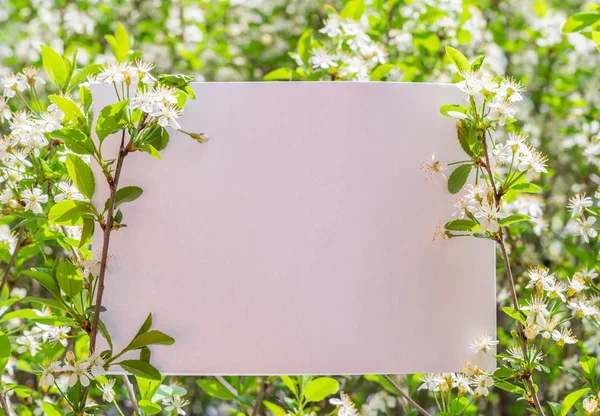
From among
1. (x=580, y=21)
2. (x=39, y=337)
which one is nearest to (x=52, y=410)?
(x=39, y=337)

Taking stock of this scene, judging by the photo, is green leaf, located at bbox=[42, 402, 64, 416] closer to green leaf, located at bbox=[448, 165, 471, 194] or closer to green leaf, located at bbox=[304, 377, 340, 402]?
green leaf, located at bbox=[304, 377, 340, 402]

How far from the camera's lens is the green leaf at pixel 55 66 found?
96 centimetres

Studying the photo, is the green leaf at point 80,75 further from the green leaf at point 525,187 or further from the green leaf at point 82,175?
the green leaf at point 525,187

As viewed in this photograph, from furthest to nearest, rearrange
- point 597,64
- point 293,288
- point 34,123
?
point 597,64 < point 34,123 < point 293,288

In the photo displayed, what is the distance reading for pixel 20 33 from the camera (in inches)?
87.3

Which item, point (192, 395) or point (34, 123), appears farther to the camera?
point (192, 395)

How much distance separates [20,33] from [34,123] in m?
1.44

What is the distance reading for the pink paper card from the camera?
728 millimetres

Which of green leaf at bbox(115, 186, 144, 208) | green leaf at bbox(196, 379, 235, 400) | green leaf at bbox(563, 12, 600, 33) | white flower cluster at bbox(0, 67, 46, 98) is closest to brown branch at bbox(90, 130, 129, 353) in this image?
green leaf at bbox(115, 186, 144, 208)

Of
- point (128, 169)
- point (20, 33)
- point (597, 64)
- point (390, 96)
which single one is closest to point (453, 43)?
point (597, 64)

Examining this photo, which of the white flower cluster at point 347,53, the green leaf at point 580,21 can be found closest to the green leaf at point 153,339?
the white flower cluster at point 347,53

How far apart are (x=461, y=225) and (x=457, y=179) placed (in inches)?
1.9

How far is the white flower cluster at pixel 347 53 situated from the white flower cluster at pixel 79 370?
0.63 metres

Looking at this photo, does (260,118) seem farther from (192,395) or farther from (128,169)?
(192,395)
